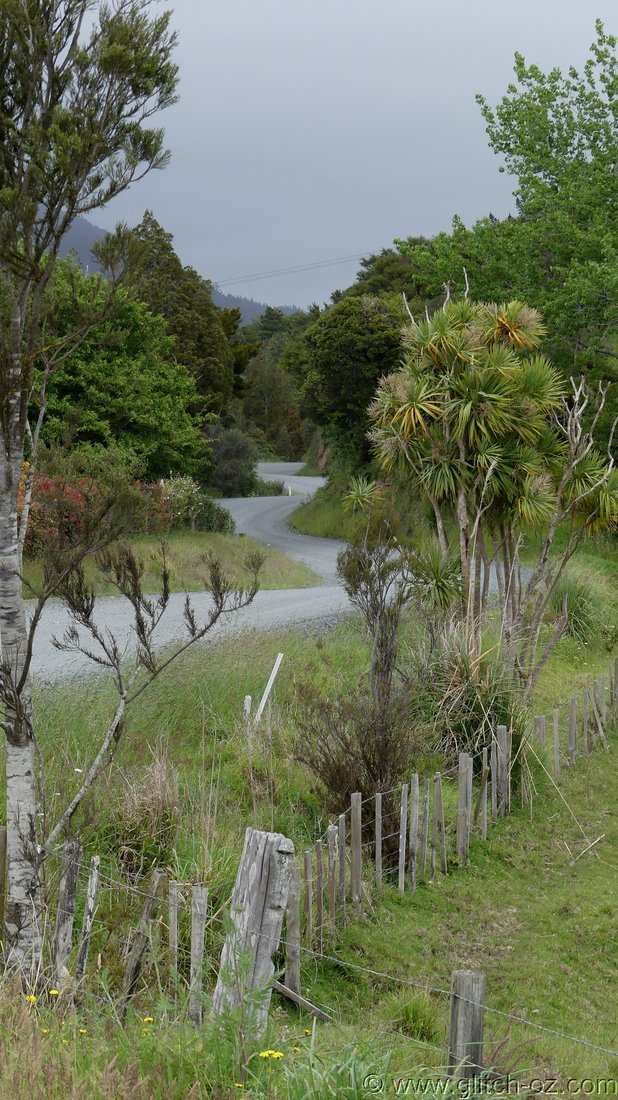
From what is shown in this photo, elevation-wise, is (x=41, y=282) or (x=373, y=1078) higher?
Answer: (x=41, y=282)

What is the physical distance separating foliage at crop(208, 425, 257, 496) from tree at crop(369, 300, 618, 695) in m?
28.1

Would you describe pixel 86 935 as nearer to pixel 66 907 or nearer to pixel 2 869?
pixel 66 907

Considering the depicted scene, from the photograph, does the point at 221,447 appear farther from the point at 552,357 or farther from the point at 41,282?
the point at 41,282

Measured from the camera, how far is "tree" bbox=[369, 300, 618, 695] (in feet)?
40.9

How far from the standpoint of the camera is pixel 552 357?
2583 cm

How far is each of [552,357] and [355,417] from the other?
870cm

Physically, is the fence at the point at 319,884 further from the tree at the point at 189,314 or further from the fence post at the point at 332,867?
the tree at the point at 189,314

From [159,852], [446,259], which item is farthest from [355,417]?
[159,852]

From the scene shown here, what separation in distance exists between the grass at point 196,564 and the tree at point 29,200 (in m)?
11.8

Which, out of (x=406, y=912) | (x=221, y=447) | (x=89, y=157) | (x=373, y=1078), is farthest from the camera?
(x=221, y=447)

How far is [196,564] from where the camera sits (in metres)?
21.7

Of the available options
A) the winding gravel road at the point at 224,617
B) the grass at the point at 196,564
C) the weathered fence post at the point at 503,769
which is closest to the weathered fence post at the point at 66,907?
the winding gravel road at the point at 224,617

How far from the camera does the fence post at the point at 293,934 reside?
224 inches

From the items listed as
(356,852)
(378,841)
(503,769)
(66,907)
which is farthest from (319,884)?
(503,769)
